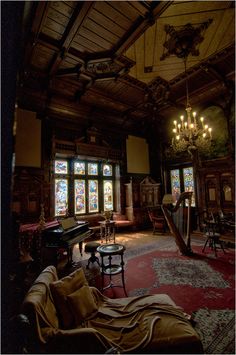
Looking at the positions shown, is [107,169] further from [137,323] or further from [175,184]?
[137,323]

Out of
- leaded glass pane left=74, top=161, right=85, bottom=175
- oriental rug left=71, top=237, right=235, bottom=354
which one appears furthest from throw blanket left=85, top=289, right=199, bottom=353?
leaded glass pane left=74, top=161, right=85, bottom=175

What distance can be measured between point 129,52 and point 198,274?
541cm

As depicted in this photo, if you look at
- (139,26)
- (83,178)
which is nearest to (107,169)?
(83,178)

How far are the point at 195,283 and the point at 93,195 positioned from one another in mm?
5307

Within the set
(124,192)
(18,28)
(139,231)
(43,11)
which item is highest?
(43,11)

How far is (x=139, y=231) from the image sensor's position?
26.9 ft

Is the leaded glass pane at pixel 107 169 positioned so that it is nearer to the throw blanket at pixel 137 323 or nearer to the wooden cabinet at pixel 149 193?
the wooden cabinet at pixel 149 193

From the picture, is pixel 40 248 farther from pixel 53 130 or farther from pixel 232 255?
pixel 232 255

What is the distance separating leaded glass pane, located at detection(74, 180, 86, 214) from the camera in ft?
24.2

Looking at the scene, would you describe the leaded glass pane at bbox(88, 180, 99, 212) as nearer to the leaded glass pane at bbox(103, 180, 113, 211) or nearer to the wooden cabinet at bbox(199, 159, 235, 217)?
the leaded glass pane at bbox(103, 180, 113, 211)

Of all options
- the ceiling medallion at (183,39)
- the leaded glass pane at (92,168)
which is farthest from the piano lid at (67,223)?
the ceiling medallion at (183,39)

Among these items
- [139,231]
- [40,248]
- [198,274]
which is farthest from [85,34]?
[139,231]

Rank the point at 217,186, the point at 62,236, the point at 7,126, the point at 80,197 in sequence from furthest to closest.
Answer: the point at 80,197, the point at 217,186, the point at 62,236, the point at 7,126

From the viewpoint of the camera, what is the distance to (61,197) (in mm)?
6914
